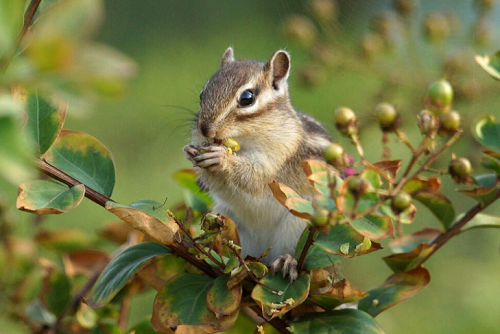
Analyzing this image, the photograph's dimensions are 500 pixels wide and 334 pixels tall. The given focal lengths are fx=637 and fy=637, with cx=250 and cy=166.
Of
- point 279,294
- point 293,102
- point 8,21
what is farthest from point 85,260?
point 293,102

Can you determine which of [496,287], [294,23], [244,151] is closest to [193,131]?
[244,151]

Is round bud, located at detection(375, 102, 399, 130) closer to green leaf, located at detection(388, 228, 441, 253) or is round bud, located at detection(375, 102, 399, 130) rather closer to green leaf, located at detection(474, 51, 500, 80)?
green leaf, located at detection(474, 51, 500, 80)

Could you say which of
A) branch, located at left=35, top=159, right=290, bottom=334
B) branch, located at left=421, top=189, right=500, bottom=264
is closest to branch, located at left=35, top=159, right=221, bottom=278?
branch, located at left=35, top=159, right=290, bottom=334

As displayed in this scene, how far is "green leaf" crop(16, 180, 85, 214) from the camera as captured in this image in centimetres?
88

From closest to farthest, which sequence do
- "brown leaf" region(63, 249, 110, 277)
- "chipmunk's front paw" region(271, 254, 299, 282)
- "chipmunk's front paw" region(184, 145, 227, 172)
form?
"chipmunk's front paw" region(271, 254, 299, 282), "brown leaf" region(63, 249, 110, 277), "chipmunk's front paw" region(184, 145, 227, 172)

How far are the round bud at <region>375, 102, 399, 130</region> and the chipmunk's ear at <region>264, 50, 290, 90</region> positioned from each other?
3.71 ft

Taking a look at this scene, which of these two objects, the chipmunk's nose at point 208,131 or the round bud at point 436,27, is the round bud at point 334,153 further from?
the round bud at point 436,27

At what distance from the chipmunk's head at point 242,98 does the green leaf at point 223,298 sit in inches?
26.0

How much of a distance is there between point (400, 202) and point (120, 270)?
1.75 ft

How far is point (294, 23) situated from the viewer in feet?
6.92

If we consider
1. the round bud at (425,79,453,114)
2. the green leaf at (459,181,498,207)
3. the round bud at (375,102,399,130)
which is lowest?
the green leaf at (459,181,498,207)

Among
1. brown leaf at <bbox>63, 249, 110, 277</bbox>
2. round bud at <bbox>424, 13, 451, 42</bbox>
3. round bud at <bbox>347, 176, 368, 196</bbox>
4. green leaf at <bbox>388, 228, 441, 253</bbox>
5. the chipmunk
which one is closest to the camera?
round bud at <bbox>347, 176, 368, 196</bbox>

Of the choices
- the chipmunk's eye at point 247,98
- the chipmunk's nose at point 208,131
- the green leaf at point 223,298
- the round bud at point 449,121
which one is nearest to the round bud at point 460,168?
the round bud at point 449,121

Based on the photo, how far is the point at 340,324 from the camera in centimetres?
104
